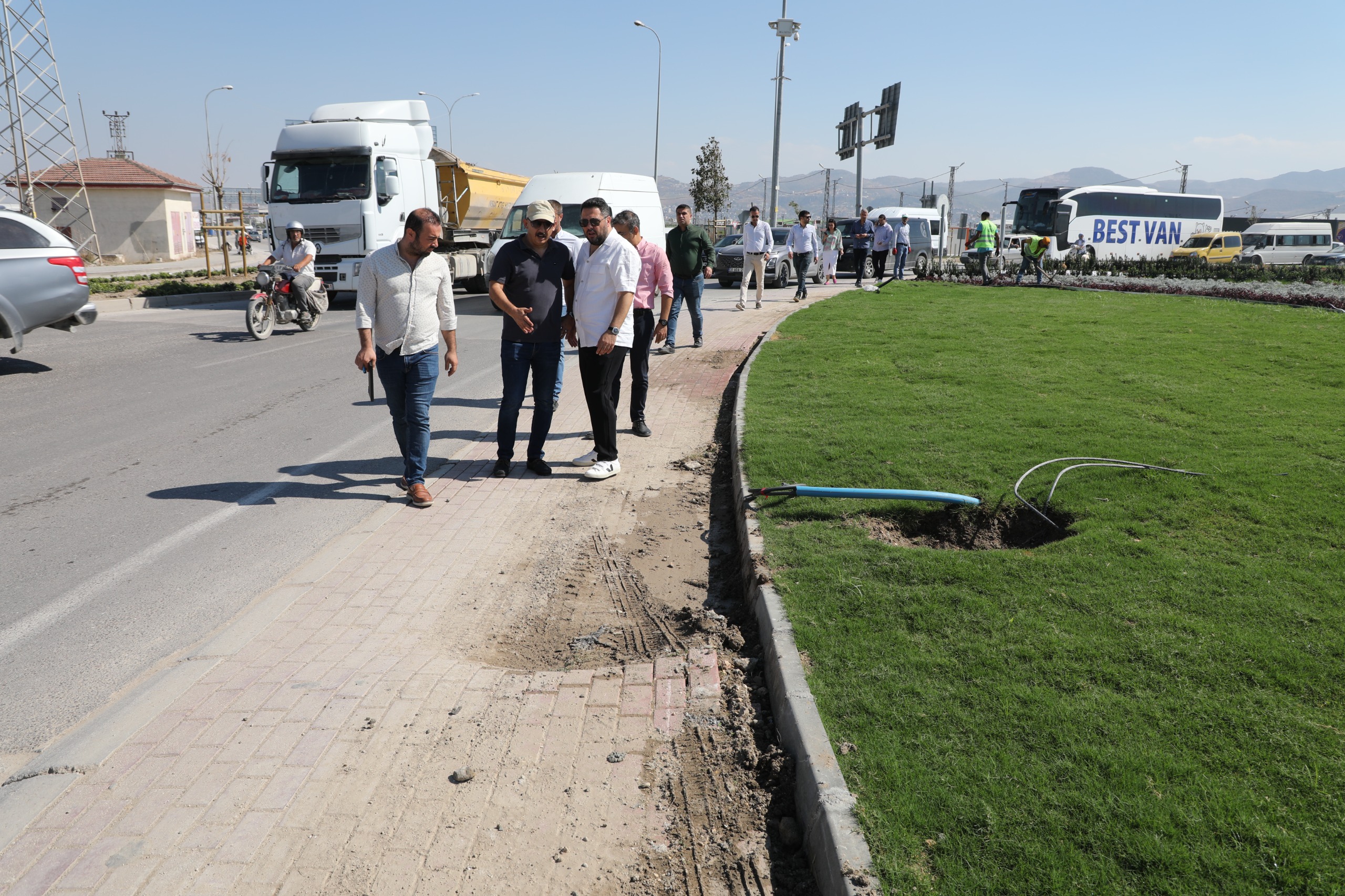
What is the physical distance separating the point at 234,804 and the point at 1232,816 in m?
3.05

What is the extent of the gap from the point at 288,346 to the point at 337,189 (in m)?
6.14

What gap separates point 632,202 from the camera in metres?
16.5

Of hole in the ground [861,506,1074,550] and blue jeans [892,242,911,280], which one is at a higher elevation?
blue jeans [892,242,911,280]

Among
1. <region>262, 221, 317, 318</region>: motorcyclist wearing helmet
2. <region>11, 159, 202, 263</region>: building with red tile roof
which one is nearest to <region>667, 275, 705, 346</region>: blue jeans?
<region>262, 221, 317, 318</region>: motorcyclist wearing helmet

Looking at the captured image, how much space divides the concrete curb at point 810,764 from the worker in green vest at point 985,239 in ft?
64.7

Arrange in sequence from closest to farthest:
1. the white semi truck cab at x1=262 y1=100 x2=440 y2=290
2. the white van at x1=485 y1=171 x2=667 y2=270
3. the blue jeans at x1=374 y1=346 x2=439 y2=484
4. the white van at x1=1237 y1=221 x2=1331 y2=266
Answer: the blue jeans at x1=374 y1=346 x2=439 y2=484 < the white van at x1=485 y1=171 x2=667 y2=270 < the white semi truck cab at x1=262 y1=100 x2=440 y2=290 < the white van at x1=1237 y1=221 x2=1331 y2=266

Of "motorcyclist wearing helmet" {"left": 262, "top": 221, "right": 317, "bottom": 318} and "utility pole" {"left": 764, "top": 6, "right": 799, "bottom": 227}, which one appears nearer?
"motorcyclist wearing helmet" {"left": 262, "top": 221, "right": 317, "bottom": 318}

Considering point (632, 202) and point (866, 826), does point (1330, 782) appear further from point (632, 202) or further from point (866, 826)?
point (632, 202)

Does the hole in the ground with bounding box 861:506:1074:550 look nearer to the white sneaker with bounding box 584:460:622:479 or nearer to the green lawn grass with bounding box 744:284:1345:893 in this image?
the green lawn grass with bounding box 744:284:1345:893

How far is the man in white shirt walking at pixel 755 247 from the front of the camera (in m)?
16.9

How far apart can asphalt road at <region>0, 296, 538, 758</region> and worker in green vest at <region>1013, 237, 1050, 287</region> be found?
15272 mm

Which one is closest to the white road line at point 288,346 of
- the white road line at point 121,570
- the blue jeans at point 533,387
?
the white road line at point 121,570

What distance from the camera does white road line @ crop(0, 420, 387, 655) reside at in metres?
4.07

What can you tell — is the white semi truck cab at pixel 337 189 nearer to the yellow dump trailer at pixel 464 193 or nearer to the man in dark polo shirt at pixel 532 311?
the yellow dump trailer at pixel 464 193
